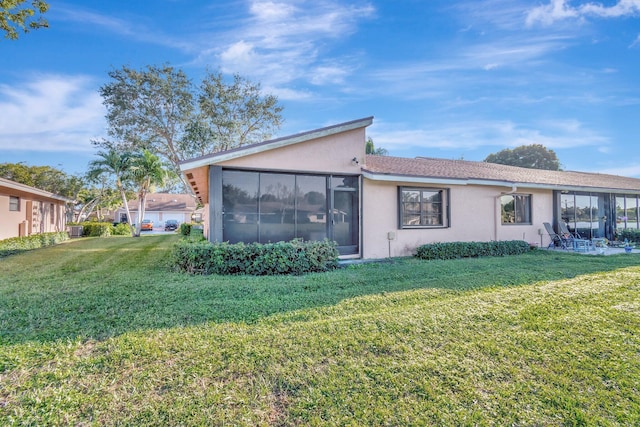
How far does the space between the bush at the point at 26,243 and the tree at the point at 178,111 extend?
27.9 feet

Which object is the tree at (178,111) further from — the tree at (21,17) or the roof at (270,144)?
the roof at (270,144)

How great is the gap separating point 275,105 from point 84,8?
49.4ft

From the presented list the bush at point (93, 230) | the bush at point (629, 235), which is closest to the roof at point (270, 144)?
the bush at point (629, 235)

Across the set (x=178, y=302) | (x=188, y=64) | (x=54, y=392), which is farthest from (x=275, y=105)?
(x=54, y=392)

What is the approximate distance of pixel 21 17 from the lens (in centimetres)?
767

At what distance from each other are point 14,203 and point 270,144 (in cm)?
1663

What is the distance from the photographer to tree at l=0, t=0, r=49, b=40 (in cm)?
742

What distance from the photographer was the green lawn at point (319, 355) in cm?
246

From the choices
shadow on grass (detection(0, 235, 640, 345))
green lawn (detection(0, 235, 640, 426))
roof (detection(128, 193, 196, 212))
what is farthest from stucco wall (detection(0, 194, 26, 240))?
roof (detection(128, 193, 196, 212))

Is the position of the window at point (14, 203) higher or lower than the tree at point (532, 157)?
lower

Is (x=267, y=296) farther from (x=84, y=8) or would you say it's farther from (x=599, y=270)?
(x=84, y=8)

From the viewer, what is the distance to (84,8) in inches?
384

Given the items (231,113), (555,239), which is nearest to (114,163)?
(231,113)

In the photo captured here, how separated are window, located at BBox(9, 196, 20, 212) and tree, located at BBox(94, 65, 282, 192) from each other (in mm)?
7800
